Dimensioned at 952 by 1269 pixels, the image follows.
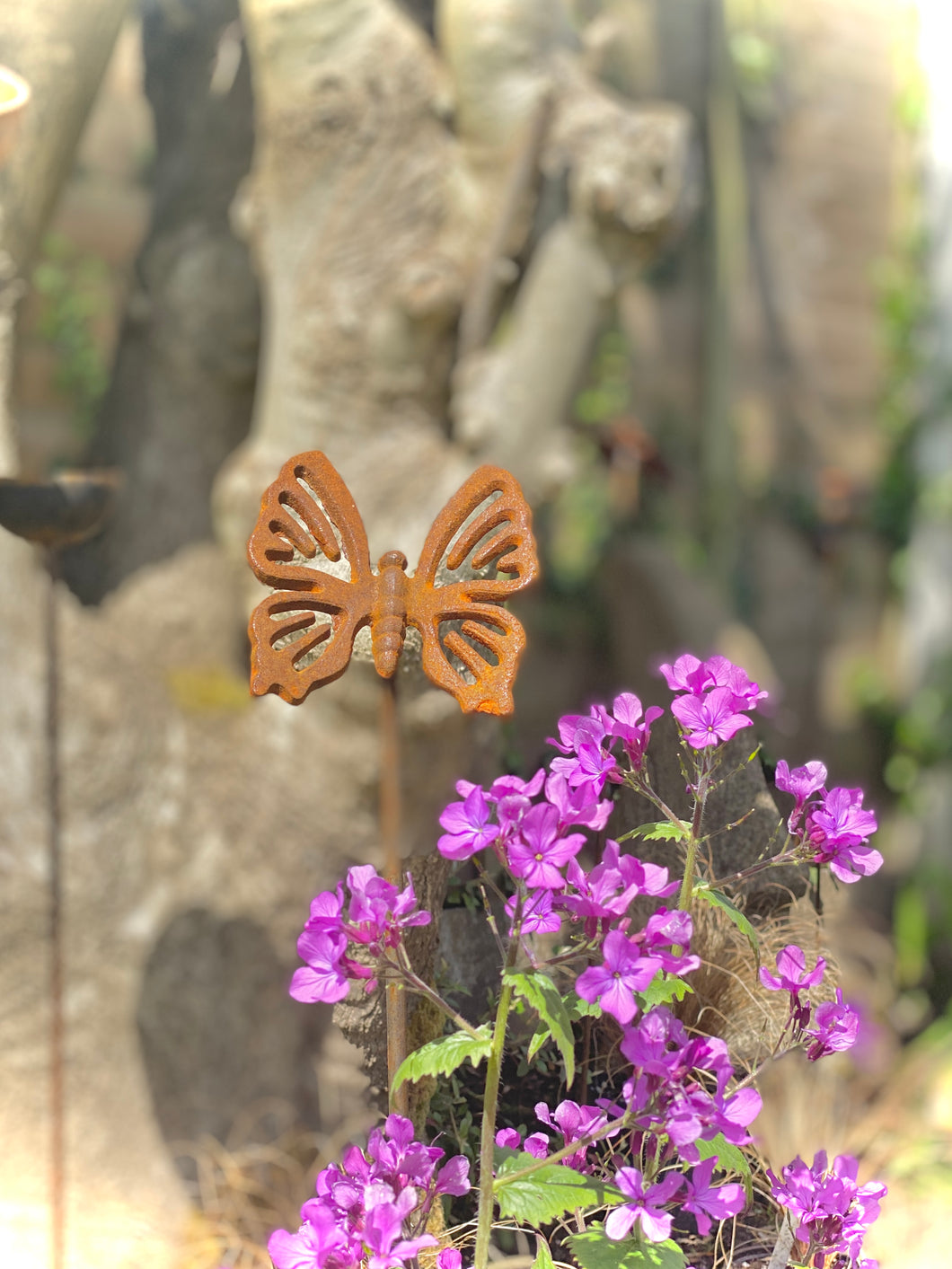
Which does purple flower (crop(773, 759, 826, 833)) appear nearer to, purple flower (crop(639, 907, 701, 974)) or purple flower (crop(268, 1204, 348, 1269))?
purple flower (crop(639, 907, 701, 974))

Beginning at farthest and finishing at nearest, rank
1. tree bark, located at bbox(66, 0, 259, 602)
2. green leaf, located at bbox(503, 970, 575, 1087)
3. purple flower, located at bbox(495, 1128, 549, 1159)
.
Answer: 1. tree bark, located at bbox(66, 0, 259, 602)
2. purple flower, located at bbox(495, 1128, 549, 1159)
3. green leaf, located at bbox(503, 970, 575, 1087)

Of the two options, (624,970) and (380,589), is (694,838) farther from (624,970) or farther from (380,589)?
(380,589)

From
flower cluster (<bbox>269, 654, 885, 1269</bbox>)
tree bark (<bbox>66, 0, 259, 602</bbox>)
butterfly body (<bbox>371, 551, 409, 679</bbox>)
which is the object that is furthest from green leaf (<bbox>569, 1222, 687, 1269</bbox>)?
tree bark (<bbox>66, 0, 259, 602</bbox>)

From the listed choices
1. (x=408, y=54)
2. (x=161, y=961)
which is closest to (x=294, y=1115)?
(x=161, y=961)

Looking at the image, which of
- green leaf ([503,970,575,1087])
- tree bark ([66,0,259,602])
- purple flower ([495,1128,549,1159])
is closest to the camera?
green leaf ([503,970,575,1087])

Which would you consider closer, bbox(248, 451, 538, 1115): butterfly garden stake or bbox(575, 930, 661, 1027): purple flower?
bbox(575, 930, 661, 1027): purple flower

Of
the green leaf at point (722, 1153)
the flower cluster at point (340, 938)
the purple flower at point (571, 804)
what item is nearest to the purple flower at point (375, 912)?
the flower cluster at point (340, 938)

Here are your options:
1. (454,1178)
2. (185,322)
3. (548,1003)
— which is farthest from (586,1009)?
(185,322)

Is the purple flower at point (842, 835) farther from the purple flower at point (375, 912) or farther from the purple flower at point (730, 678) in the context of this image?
the purple flower at point (375, 912)
